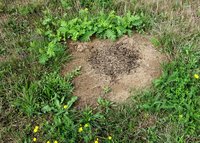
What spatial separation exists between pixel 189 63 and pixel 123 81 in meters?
0.85

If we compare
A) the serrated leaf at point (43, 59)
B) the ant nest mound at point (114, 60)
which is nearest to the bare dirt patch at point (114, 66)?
the ant nest mound at point (114, 60)

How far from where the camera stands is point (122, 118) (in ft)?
12.4

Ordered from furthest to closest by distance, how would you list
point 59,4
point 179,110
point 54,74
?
point 59,4 < point 54,74 < point 179,110

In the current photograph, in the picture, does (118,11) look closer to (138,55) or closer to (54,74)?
(138,55)

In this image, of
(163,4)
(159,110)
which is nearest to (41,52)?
(159,110)

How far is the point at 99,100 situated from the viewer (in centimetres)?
392

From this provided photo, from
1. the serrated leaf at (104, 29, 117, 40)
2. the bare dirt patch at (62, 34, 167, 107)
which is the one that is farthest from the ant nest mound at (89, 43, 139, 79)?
the serrated leaf at (104, 29, 117, 40)

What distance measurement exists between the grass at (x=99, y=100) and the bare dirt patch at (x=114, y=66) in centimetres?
12

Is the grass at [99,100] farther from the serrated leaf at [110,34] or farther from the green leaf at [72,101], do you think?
the serrated leaf at [110,34]

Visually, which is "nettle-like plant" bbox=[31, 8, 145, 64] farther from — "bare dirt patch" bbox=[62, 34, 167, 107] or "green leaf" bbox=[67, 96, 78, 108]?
"green leaf" bbox=[67, 96, 78, 108]

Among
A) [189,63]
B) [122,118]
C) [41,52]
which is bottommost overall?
[122,118]

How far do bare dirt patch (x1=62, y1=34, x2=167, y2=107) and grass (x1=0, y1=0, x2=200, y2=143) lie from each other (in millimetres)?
116

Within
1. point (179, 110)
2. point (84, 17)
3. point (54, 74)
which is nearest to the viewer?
point (179, 110)

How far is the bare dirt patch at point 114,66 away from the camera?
13.4 ft
